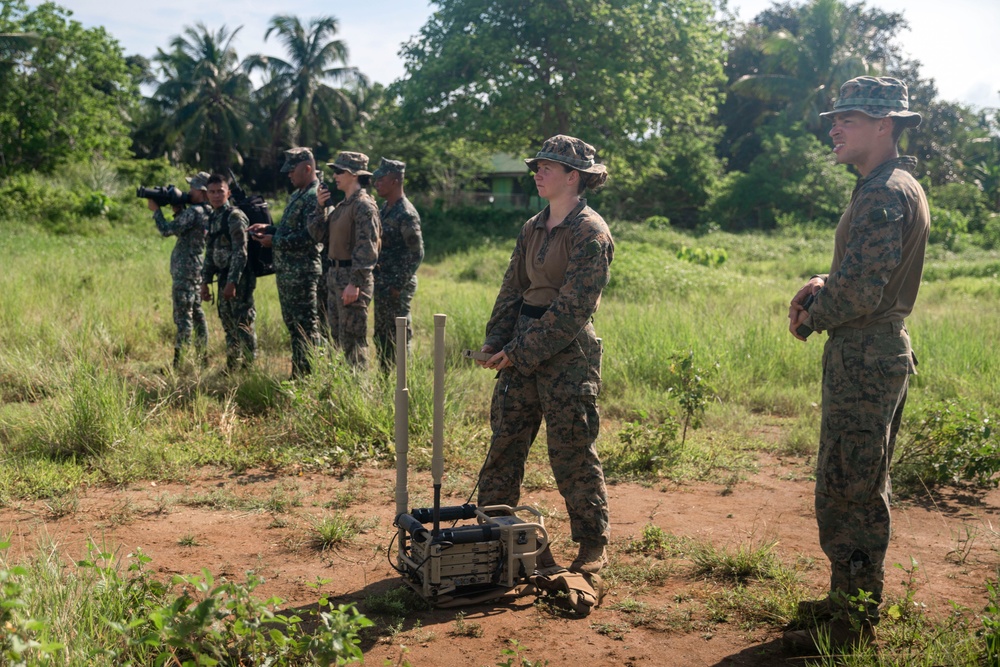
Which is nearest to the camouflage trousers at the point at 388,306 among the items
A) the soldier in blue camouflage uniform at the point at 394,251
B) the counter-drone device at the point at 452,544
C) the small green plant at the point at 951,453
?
the soldier in blue camouflage uniform at the point at 394,251

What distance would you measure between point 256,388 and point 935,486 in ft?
17.2

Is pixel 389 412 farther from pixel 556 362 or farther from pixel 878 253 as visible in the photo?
pixel 878 253

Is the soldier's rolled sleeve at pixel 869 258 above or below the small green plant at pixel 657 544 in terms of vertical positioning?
above

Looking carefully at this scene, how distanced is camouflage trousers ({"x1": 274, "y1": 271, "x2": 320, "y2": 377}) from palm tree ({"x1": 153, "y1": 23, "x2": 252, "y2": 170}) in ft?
110

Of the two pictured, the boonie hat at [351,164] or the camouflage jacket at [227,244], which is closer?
the boonie hat at [351,164]

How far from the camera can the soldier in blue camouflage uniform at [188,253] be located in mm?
8773

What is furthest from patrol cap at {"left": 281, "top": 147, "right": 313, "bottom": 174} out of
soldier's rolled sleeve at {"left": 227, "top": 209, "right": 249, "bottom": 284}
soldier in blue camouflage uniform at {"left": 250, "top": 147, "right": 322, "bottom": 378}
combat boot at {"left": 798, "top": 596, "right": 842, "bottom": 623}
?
combat boot at {"left": 798, "top": 596, "right": 842, "bottom": 623}

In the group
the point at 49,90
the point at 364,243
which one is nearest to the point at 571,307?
the point at 364,243

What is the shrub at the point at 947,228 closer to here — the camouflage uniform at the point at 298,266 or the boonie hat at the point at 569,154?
the camouflage uniform at the point at 298,266

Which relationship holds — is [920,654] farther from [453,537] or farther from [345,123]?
[345,123]

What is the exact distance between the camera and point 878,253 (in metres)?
3.28

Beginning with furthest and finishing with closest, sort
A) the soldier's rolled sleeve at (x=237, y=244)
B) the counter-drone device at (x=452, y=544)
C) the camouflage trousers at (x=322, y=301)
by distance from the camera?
the camouflage trousers at (x=322, y=301), the soldier's rolled sleeve at (x=237, y=244), the counter-drone device at (x=452, y=544)

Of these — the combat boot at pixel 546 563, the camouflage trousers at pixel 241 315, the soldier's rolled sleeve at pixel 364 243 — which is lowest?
the combat boot at pixel 546 563

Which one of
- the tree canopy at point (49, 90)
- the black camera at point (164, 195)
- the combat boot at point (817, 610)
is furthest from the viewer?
the tree canopy at point (49, 90)
